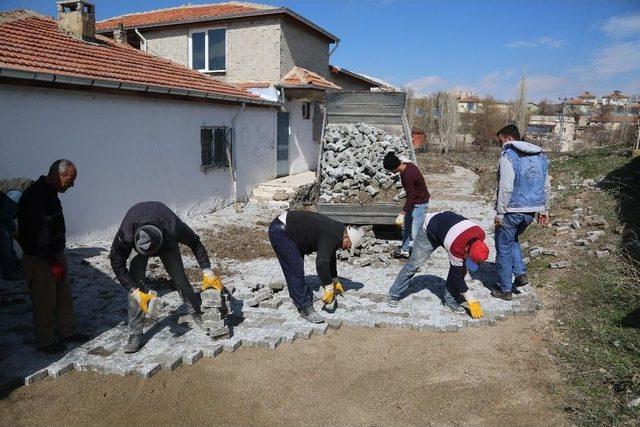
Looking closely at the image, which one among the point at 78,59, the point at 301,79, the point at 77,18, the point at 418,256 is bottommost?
the point at 418,256

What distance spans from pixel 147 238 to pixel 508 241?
4.27 m

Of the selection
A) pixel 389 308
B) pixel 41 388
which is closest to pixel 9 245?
pixel 41 388

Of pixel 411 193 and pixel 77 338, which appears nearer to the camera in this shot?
pixel 77 338

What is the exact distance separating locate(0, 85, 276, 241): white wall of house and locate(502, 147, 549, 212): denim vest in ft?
22.0

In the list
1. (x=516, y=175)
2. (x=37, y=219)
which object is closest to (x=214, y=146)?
(x=37, y=219)

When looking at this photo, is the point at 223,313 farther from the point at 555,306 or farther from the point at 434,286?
the point at 555,306

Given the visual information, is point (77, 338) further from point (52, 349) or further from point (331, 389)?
point (331, 389)

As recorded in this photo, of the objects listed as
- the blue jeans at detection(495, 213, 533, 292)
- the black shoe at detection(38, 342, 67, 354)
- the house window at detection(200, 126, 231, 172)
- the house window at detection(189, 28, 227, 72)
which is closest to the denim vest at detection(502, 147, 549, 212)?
the blue jeans at detection(495, 213, 533, 292)

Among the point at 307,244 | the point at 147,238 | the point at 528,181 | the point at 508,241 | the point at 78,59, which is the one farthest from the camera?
the point at 78,59

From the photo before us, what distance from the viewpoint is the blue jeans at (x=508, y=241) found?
5637 millimetres

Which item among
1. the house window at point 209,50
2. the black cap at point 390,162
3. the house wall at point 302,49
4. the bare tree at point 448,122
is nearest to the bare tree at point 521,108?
the bare tree at point 448,122

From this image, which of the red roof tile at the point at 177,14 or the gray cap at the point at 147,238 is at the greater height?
the red roof tile at the point at 177,14

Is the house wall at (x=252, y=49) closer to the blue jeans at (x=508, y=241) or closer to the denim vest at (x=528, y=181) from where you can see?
the denim vest at (x=528, y=181)

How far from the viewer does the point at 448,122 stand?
1155 inches
